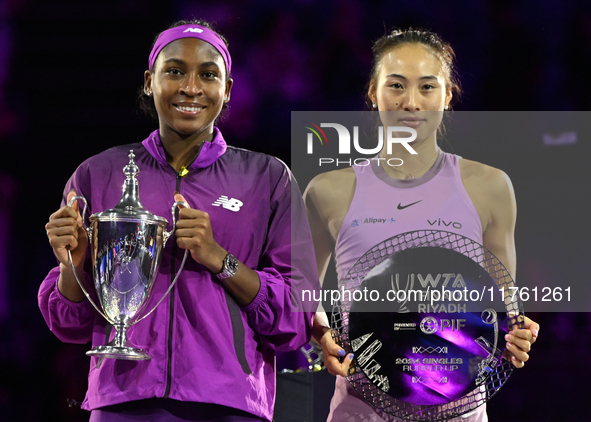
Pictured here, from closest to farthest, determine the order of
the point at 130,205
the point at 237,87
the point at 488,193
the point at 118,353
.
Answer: the point at 118,353 < the point at 130,205 < the point at 488,193 < the point at 237,87

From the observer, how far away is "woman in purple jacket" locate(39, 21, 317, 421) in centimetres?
143

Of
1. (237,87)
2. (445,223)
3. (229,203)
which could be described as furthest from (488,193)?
(237,87)

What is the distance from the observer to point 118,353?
4.44ft

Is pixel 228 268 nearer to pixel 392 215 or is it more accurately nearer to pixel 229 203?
pixel 229 203

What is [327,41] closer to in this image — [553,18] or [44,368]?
[553,18]

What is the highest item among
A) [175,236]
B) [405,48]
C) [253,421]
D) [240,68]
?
[240,68]

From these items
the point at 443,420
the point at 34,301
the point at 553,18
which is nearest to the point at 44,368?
the point at 34,301

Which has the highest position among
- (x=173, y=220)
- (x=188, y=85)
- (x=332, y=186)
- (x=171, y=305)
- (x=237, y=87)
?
(x=237, y=87)

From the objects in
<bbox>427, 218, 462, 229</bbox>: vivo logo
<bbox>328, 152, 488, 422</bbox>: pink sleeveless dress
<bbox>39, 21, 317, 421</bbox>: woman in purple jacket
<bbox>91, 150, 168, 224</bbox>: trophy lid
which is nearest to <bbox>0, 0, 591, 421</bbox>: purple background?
<bbox>328, 152, 488, 422</bbox>: pink sleeveless dress

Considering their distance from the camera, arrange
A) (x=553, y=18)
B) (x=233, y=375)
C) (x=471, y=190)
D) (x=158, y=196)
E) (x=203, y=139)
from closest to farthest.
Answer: (x=233, y=375) < (x=158, y=196) < (x=203, y=139) < (x=471, y=190) < (x=553, y=18)

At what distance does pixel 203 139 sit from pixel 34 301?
1427 millimetres

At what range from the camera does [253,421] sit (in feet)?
4.74

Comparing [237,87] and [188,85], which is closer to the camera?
[188,85]

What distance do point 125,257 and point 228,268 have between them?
0.69ft
